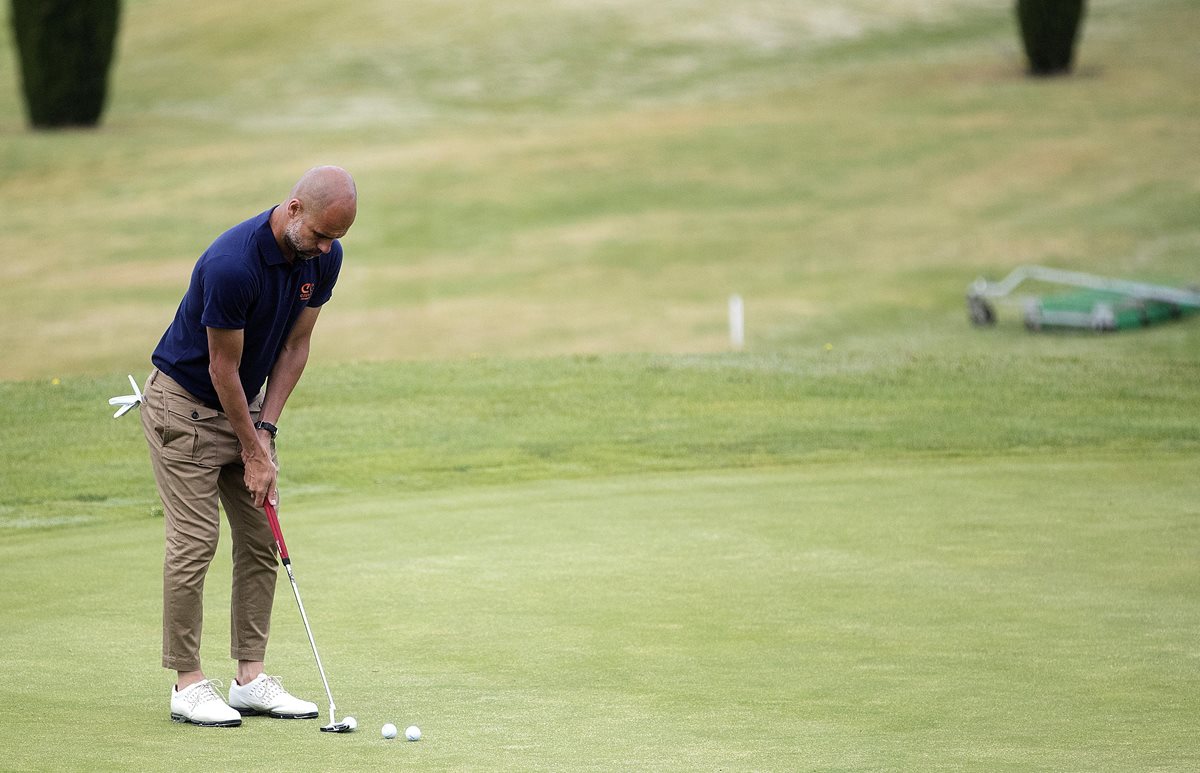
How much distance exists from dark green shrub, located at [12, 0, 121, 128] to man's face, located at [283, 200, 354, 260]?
118 feet

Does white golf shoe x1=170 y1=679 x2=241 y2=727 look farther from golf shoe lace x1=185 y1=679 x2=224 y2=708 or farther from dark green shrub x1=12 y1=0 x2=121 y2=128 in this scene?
dark green shrub x1=12 y1=0 x2=121 y2=128

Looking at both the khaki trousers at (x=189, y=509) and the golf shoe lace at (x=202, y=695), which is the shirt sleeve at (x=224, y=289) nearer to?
the khaki trousers at (x=189, y=509)

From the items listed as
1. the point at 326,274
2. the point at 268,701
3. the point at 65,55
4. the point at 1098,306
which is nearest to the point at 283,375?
the point at 326,274

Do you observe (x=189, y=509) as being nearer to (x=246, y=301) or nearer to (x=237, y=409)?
(x=237, y=409)

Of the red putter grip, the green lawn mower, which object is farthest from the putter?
the green lawn mower

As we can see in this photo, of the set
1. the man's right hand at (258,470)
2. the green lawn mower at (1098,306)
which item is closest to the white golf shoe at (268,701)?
the man's right hand at (258,470)

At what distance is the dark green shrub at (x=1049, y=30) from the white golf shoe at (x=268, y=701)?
40897 mm

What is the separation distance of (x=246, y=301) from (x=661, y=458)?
21.6 ft

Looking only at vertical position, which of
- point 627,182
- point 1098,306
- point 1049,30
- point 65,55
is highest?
point 65,55

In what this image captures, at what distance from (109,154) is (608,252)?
50.5 feet

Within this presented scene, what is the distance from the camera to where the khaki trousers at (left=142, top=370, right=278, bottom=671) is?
554 cm

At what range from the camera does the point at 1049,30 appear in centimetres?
4316

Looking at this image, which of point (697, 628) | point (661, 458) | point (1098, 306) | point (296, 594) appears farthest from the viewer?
point (1098, 306)

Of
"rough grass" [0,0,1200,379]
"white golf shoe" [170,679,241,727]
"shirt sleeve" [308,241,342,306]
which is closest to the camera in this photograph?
"white golf shoe" [170,679,241,727]
